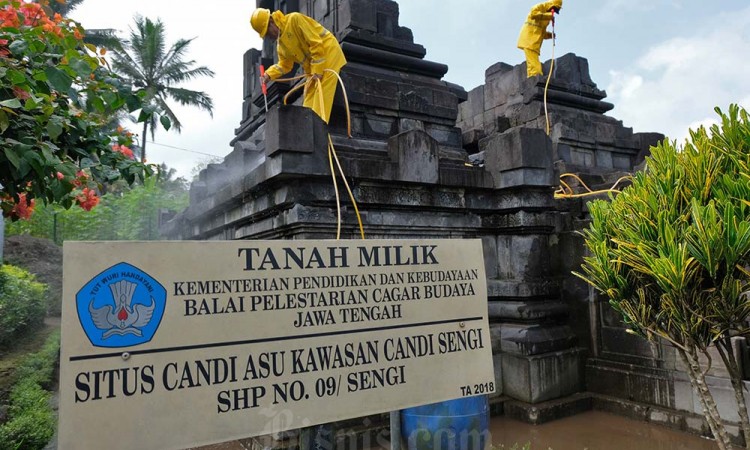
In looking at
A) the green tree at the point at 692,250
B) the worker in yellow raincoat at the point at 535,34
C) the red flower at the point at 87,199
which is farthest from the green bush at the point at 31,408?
the worker in yellow raincoat at the point at 535,34

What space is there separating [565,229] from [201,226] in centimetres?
469

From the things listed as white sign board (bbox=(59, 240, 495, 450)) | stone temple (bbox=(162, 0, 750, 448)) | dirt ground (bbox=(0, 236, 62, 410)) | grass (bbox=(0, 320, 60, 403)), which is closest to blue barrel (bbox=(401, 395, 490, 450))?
white sign board (bbox=(59, 240, 495, 450))

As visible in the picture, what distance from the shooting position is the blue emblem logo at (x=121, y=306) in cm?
171

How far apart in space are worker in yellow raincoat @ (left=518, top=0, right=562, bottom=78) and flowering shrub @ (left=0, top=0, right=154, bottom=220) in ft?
22.0

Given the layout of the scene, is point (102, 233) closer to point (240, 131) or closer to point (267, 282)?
point (240, 131)

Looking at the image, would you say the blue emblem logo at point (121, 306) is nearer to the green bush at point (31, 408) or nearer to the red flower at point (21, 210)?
the red flower at point (21, 210)

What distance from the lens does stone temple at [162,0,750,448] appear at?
4148mm

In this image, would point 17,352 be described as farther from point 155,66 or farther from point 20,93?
point 155,66

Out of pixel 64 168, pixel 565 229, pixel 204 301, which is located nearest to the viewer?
pixel 204 301

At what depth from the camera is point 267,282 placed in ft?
6.57

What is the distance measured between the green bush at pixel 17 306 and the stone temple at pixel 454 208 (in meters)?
3.12

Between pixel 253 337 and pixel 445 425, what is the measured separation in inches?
63.8

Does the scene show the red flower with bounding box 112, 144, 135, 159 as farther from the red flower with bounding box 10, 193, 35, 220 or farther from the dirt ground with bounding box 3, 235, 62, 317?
the dirt ground with bounding box 3, 235, 62, 317

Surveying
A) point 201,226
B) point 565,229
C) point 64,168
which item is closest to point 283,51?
point 201,226
